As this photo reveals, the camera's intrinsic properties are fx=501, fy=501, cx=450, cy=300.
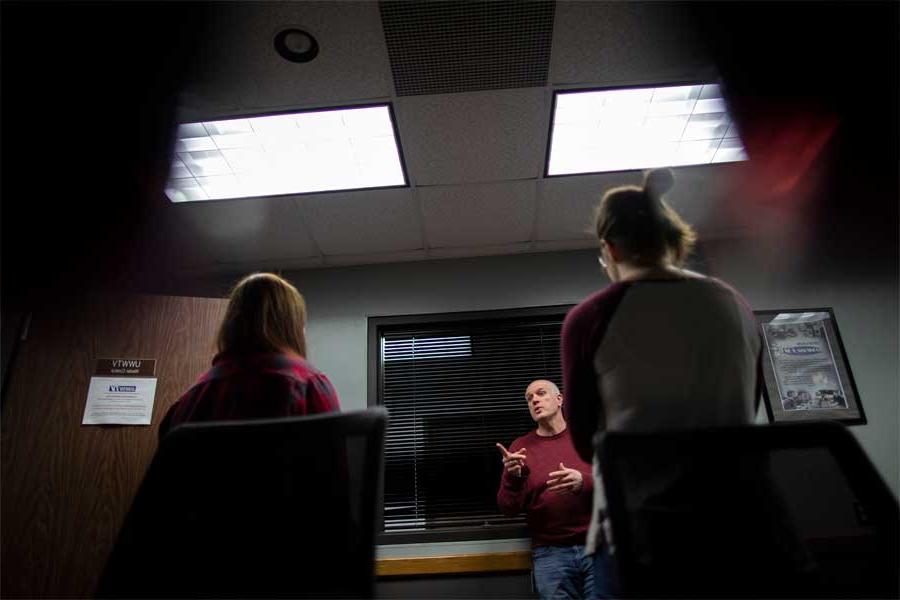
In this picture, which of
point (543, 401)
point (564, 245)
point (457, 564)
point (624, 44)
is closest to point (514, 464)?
point (543, 401)

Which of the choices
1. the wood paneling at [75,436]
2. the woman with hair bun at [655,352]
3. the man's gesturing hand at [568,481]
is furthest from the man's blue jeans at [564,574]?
the wood paneling at [75,436]

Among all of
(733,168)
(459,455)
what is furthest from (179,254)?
(733,168)

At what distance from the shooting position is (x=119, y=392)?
7.64 feet

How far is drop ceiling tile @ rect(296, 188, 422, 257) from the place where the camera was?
2.99 m

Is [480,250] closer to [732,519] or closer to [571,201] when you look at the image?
[571,201]

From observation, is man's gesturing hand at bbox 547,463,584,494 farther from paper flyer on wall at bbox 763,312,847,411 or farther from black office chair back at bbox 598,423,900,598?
paper flyer on wall at bbox 763,312,847,411

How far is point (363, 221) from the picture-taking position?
10.5 ft

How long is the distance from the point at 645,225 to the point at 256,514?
962 millimetres

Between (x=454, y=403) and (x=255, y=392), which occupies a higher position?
(x=454, y=403)

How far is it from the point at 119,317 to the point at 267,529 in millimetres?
2124

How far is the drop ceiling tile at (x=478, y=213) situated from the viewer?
2.97 meters

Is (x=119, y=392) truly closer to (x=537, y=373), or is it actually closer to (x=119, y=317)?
(x=119, y=317)

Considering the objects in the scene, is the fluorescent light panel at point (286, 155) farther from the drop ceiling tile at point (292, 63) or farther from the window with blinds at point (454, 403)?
the window with blinds at point (454, 403)

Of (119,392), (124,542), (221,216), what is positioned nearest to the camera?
(124,542)
